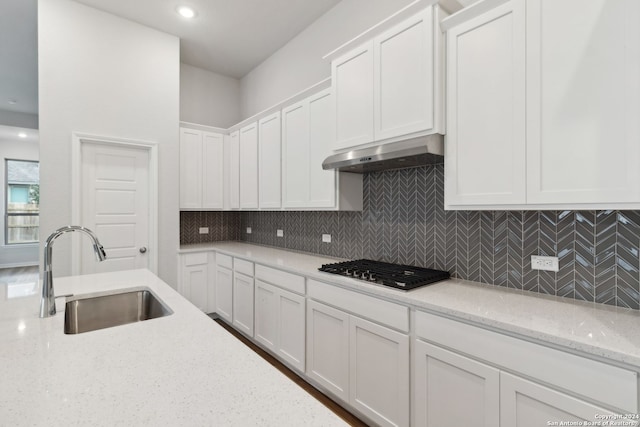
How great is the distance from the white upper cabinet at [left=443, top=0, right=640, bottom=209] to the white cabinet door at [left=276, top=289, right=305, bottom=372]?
142cm

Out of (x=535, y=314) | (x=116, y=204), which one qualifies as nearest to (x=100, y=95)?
Answer: (x=116, y=204)

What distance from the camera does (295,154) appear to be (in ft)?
9.75

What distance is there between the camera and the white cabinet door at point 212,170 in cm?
398

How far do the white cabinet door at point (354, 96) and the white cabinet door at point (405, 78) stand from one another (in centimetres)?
6

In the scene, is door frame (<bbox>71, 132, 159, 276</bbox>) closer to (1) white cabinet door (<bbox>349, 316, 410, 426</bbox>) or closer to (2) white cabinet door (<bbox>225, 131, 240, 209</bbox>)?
(2) white cabinet door (<bbox>225, 131, 240, 209</bbox>)

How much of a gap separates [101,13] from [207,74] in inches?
57.0

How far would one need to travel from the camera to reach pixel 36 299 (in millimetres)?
1583

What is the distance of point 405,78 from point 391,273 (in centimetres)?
125

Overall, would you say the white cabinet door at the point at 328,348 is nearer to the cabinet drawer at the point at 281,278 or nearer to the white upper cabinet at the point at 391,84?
the cabinet drawer at the point at 281,278

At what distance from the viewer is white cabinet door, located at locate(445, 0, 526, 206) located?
4.88ft

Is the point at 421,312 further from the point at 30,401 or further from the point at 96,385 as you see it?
the point at 30,401

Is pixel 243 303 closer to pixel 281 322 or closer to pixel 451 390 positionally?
pixel 281 322

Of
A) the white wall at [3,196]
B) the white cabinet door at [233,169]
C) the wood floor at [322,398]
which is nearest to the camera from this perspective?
the wood floor at [322,398]

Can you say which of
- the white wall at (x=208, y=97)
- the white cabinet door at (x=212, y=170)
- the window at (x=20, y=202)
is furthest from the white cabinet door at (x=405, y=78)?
the window at (x=20, y=202)
